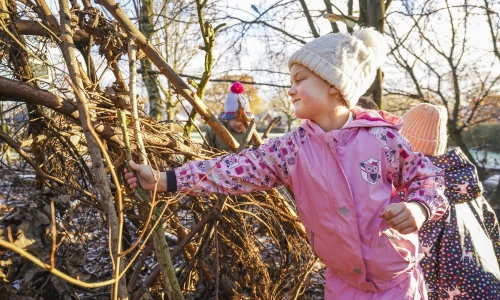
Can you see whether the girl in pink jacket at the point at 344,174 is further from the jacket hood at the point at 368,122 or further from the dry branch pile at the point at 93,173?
the dry branch pile at the point at 93,173

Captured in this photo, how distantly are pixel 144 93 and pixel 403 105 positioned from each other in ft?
18.9

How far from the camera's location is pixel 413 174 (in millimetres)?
1679

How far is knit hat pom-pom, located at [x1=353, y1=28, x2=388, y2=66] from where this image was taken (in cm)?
184

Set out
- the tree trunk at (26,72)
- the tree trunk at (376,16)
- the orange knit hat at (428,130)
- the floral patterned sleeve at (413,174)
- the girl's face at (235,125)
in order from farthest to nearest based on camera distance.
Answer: the girl's face at (235,125) → the tree trunk at (376,16) → the orange knit hat at (428,130) → the tree trunk at (26,72) → the floral patterned sleeve at (413,174)

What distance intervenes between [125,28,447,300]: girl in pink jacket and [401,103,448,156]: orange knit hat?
1087 mm

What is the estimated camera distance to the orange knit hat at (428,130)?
2805 mm

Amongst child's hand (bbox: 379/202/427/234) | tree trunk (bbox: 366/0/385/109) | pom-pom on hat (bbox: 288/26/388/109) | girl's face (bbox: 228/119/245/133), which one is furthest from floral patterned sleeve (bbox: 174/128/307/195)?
girl's face (bbox: 228/119/245/133)

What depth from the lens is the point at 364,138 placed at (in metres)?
1.72

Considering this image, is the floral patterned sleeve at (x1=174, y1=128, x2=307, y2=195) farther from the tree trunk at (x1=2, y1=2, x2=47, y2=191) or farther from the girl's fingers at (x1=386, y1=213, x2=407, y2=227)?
the tree trunk at (x1=2, y1=2, x2=47, y2=191)

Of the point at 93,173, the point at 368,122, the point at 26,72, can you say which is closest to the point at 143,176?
the point at 93,173

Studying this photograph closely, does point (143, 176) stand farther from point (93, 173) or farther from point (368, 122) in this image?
point (368, 122)

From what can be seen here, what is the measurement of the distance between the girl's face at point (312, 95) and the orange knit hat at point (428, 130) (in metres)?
1.26

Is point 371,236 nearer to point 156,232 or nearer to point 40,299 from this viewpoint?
point 156,232

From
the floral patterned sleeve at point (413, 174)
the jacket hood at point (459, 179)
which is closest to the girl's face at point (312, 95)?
the floral patterned sleeve at point (413, 174)
